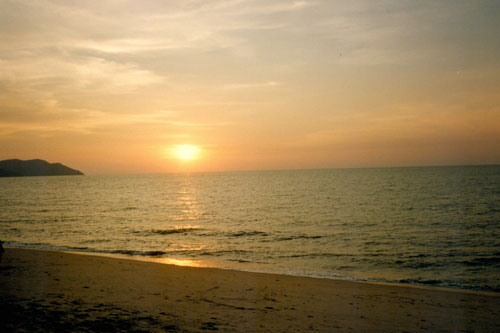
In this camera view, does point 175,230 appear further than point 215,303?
Yes

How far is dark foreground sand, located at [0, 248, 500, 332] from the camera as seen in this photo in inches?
329

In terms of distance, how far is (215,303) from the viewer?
1025 centimetres

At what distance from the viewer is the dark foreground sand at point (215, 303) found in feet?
27.4

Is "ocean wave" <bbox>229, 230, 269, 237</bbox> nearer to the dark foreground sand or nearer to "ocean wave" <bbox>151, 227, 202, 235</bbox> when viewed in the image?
"ocean wave" <bbox>151, 227, 202, 235</bbox>

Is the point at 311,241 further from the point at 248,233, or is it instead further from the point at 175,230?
the point at 175,230

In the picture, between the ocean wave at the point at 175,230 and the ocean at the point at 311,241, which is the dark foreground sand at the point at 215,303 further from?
the ocean wave at the point at 175,230

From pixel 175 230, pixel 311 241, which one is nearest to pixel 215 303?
pixel 311 241

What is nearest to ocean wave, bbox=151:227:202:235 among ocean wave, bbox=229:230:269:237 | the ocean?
the ocean

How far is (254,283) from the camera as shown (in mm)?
13219

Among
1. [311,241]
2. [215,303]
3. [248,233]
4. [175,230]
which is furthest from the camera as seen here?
[175,230]

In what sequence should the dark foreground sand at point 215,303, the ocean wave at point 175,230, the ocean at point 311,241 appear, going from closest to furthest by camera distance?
the dark foreground sand at point 215,303, the ocean at point 311,241, the ocean wave at point 175,230

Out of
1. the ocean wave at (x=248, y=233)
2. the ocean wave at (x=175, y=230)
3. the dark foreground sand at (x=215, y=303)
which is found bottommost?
the ocean wave at (x=175, y=230)

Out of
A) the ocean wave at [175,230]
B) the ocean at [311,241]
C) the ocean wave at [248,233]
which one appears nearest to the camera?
the ocean at [311,241]

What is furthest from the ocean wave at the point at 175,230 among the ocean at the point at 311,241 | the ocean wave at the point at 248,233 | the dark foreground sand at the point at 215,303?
the dark foreground sand at the point at 215,303
